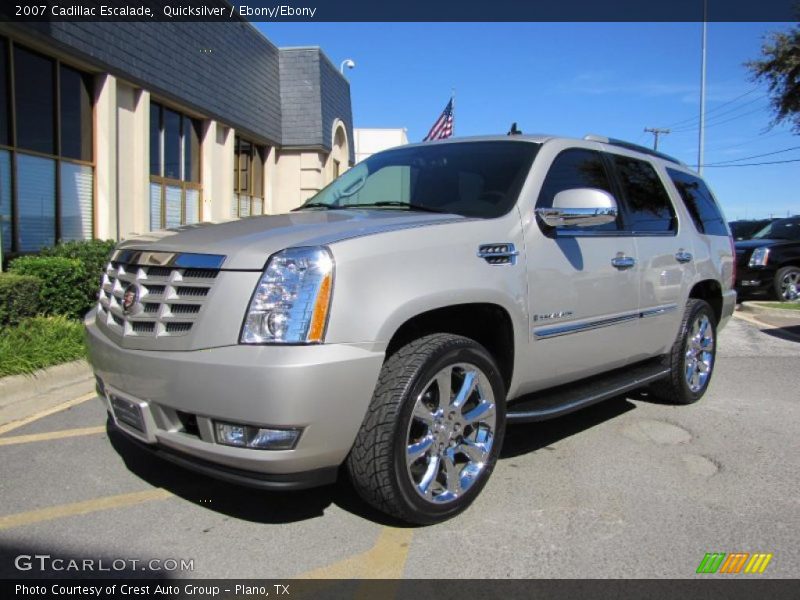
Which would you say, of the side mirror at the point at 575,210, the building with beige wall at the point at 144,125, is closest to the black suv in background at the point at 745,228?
the building with beige wall at the point at 144,125

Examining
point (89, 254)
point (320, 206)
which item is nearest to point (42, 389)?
point (320, 206)

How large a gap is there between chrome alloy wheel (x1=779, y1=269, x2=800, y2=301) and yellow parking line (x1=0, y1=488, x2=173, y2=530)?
12.8m

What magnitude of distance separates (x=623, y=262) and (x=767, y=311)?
8.48 metres

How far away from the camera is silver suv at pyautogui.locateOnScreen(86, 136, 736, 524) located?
2.66m

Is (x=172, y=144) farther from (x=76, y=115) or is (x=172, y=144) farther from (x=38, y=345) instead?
(x=38, y=345)

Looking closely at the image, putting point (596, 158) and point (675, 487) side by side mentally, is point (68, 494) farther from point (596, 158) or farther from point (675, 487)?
point (596, 158)

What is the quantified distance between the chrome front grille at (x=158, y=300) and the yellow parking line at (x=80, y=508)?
3.02 feet

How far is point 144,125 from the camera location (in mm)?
11977

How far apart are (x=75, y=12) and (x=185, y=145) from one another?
4636 mm

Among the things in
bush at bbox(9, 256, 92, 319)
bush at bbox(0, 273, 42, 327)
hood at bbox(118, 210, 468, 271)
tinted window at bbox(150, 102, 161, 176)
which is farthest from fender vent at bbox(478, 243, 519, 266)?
tinted window at bbox(150, 102, 161, 176)

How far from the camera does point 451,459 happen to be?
3211 mm

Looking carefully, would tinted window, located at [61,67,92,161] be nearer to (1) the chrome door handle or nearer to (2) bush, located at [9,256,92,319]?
(2) bush, located at [9,256,92,319]

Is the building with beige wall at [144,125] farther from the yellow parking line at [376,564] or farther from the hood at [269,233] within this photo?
the yellow parking line at [376,564]

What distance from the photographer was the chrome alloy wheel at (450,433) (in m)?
3.08
